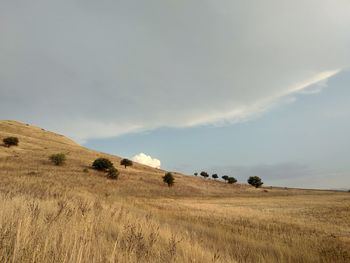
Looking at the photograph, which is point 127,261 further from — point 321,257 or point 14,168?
point 14,168

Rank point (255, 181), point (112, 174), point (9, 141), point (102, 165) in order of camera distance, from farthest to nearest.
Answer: point (255, 181) → point (9, 141) → point (102, 165) → point (112, 174)

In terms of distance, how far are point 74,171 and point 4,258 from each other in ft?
204

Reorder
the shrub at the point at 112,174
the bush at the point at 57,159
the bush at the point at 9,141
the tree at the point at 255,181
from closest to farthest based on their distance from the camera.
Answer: the shrub at the point at 112,174
the bush at the point at 57,159
the bush at the point at 9,141
the tree at the point at 255,181

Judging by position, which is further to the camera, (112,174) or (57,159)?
(57,159)

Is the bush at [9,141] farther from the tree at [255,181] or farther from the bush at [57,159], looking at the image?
the tree at [255,181]

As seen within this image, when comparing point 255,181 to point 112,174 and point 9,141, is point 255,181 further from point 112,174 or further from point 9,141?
point 9,141

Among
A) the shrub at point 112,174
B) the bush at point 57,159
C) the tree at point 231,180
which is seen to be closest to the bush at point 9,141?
the bush at point 57,159

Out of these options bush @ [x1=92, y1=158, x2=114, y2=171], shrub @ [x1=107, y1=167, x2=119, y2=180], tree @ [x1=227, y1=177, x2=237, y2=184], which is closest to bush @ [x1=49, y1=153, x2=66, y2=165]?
bush @ [x1=92, y1=158, x2=114, y2=171]

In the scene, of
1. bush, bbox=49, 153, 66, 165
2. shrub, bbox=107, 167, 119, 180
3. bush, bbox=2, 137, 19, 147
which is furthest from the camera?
bush, bbox=2, 137, 19, 147

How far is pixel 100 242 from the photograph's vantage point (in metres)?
5.48

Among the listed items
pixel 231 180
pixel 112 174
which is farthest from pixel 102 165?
pixel 231 180

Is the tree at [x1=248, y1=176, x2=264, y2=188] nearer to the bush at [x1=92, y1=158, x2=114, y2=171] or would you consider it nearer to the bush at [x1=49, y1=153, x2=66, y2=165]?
the bush at [x1=92, y1=158, x2=114, y2=171]

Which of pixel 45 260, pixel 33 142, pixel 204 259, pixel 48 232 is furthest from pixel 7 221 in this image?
pixel 33 142

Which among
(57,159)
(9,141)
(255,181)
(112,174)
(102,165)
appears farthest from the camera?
(255,181)
